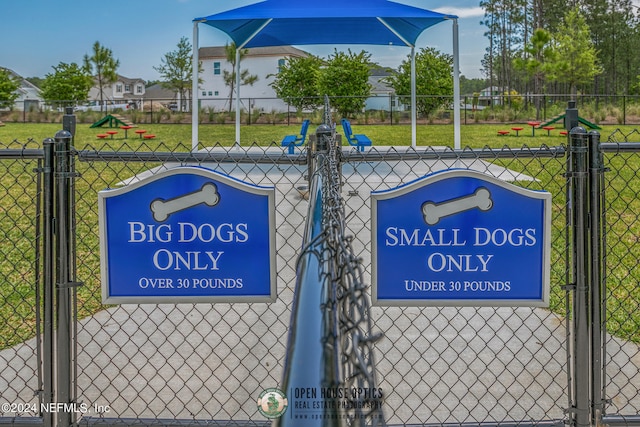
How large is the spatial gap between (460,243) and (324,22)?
14.8 metres

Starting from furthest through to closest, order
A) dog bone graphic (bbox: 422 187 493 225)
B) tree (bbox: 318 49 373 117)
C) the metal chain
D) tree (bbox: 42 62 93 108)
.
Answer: tree (bbox: 42 62 93 108), tree (bbox: 318 49 373 117), dog bone graphic (bbox: 422 187 493 225), the metal chain

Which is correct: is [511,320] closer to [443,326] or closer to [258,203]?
[443,326]

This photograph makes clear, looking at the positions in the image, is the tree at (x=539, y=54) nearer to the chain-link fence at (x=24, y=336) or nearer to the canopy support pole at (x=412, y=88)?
the canopy support pole at (x=412, y=88)

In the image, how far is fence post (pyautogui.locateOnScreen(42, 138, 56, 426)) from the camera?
302 cm

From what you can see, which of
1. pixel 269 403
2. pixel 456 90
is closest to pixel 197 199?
pixel 269 403

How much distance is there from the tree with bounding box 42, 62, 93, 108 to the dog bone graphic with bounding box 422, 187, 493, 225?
190 ft

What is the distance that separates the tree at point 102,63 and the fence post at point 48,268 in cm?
6513

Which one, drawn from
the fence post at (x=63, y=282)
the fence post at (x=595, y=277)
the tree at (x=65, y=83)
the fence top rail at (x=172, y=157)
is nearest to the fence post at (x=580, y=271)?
the fence post at (x=595, y=277)

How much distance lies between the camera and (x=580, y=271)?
3.03m

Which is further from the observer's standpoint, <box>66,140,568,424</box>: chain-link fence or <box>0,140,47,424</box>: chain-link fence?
<box>66,140,568,424</box>: chain-link fence

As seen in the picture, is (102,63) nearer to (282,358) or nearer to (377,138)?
(377,138)

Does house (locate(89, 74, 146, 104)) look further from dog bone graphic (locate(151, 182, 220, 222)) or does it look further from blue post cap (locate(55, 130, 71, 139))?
dog bone graphic (locate(151, 182, 220, 222))

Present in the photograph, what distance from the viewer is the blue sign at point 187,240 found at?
117 inches

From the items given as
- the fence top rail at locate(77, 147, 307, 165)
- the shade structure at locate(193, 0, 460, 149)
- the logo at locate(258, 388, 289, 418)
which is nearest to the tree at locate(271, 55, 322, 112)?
the shade structure at locate(193, 0, 460, 149)
